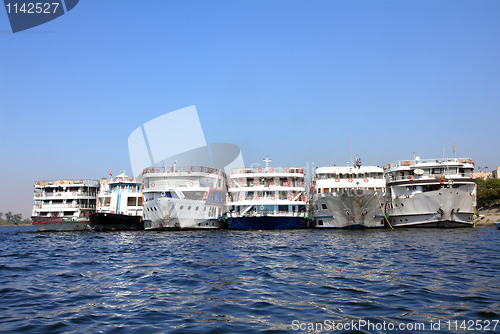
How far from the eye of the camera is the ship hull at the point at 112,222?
5031 centimetres

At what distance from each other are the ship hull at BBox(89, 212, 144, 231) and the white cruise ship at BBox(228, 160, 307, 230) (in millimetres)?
14487

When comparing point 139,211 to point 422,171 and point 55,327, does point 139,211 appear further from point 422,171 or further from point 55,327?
point 55,327

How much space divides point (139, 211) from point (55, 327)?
2038 inches

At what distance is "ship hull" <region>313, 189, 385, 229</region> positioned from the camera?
40100mm

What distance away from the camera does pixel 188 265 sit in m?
15.6

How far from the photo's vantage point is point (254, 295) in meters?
10.1

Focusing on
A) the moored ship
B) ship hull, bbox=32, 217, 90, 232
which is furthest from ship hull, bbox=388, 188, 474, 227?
ship hull, bbox=32, 217, 90, 232

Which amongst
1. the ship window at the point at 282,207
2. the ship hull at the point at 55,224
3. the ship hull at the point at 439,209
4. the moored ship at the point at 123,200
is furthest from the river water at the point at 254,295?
the ship hull at the point at 55,224

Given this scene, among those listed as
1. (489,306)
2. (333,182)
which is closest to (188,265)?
(489,306)

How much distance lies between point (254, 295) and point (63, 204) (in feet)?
198

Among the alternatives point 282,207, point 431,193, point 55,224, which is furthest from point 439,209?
point 55,224

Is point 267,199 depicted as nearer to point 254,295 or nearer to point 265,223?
point 265,223

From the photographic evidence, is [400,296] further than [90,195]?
No

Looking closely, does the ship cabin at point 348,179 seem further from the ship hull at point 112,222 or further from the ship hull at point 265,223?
the ship hull at point 112,222
